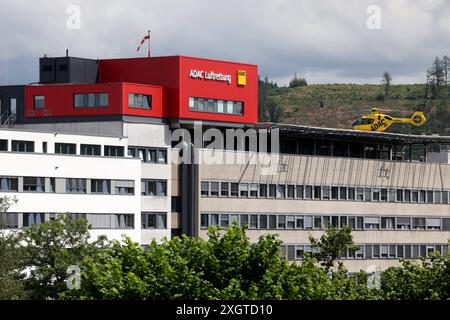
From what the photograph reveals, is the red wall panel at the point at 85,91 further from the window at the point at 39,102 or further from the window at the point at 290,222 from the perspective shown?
the window at the point at 290,222

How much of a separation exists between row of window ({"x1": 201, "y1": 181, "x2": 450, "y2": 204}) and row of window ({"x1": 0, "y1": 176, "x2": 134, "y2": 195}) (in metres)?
9.77

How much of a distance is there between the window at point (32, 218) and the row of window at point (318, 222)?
1865 cm

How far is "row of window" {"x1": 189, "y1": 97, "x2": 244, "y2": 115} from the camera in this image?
446ft

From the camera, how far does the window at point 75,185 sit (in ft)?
402

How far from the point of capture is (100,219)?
411 feet

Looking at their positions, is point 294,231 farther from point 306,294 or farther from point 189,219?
point 306,294

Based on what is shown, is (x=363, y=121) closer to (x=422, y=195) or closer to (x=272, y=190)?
(x=422, y=195)

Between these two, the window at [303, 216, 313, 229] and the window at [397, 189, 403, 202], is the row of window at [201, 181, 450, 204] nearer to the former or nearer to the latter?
the window at [397, 189, 403, 202]

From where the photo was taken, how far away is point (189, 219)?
440 feet

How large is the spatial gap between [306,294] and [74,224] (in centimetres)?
3245

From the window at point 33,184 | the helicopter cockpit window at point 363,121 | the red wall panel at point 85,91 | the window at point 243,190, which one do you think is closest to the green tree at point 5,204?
the window at point 33,184

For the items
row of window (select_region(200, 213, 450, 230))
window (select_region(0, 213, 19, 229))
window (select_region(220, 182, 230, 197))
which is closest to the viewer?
window (select_region(0, 213, 19, 229))

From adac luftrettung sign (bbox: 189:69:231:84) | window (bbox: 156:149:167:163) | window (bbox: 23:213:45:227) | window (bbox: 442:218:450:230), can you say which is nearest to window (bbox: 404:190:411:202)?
window (bbox: 442:218:450:230)
